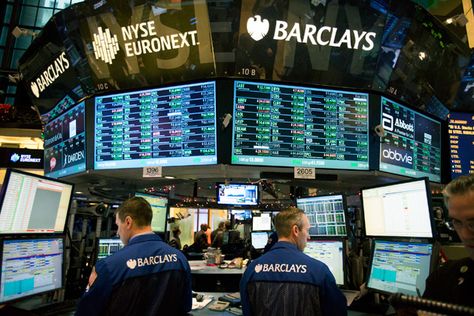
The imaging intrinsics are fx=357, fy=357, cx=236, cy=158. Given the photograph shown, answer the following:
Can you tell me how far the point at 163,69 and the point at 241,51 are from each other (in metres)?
0.67

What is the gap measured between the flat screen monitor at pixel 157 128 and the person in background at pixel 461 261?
1818mm

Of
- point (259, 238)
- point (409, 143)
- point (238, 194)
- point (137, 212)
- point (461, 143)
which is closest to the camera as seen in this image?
point (137, 212)

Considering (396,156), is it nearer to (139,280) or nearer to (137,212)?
(137,212)

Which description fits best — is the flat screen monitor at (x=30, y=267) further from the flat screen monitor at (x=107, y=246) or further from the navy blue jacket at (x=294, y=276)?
the navy blue jacket at (x=294, y=276)

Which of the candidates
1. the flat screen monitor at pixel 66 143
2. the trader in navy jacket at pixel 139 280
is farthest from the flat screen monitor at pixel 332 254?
the flat screen monitor at pixel 66 143

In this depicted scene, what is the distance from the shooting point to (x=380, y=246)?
7.34 ft

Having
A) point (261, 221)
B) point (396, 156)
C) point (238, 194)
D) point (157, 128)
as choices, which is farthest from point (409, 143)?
point (261, 221)

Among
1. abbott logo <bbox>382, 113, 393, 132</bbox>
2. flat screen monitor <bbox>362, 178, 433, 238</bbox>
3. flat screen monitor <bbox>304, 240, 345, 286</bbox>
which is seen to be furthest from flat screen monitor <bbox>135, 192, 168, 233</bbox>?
abbott logo <bbox>382, 113, 393, 132</bbox>

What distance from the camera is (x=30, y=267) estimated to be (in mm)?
1957

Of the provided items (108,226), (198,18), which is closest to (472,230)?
(198,18)

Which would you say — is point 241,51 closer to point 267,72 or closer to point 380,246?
point 267,72

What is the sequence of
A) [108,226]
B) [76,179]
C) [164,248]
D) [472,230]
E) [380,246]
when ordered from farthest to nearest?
1. [76,179]
2. [108,226]
3. [380,246]
4. [164,248]
5. [472,230]

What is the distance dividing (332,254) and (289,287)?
105cm

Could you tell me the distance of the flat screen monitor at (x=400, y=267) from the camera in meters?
1.92
